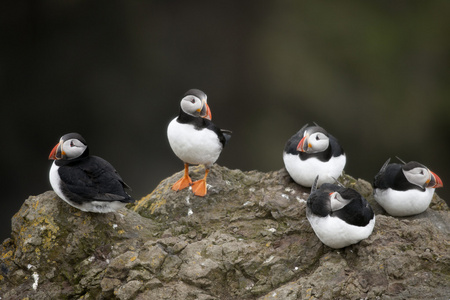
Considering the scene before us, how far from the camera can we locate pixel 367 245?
15.8ft

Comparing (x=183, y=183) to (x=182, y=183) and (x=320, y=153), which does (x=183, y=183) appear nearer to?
(x=182, y=183)

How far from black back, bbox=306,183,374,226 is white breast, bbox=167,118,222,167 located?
3.91 feet

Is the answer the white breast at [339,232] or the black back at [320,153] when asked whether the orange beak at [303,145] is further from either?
the white breast at [339,232]

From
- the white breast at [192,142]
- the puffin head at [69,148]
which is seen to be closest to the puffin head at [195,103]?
the white breast at [192,142]

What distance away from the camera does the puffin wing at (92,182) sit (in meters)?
5.03

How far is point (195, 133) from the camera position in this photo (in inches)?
226

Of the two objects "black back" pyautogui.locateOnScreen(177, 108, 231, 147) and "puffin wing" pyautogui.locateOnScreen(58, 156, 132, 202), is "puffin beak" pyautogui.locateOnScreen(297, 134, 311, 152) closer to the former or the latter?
"black back" pyautogui.locateOnScreen(177, 108, 231, 147)

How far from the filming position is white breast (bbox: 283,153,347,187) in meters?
5.85

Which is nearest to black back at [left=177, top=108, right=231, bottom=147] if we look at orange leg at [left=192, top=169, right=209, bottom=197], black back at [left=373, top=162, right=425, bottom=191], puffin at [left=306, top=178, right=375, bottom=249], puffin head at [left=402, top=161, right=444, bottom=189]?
orange leg at [left=192, top=169, right=209, bottom=197]

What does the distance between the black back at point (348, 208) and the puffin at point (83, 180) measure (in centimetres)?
146

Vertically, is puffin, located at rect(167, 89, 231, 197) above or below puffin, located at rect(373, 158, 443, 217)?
above

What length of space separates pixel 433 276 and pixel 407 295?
0.27m

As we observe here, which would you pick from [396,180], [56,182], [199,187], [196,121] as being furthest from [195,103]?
[396,180]

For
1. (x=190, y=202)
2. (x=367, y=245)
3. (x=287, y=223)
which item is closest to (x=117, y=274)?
(x=190, y=202)
